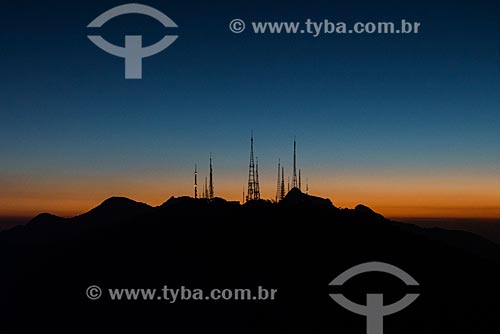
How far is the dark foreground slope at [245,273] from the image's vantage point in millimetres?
74438

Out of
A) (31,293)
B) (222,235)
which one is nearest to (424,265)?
(222,235)

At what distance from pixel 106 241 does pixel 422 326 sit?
5657cm

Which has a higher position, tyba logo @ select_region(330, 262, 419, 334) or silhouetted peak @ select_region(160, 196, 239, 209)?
silhouetted peak @ select_region(160, 196, 239, 209)

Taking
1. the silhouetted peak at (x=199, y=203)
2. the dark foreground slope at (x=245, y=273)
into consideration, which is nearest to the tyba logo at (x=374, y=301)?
the dark foreground slope at (x=245, y=273)

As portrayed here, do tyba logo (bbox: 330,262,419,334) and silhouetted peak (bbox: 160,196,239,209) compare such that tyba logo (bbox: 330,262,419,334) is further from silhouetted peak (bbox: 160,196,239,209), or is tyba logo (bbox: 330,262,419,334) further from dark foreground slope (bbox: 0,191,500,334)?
silhouetted peak (bbox: 160,196,239,209)

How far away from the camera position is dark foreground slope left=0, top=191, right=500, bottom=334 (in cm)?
7444

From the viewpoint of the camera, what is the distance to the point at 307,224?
10094 centimetres

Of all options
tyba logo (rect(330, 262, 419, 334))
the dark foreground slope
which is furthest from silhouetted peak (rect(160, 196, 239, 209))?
tyba logo (rect(330, 262, 419, 334))

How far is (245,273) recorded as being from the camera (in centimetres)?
8406

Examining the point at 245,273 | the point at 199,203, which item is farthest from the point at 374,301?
the point at 199,203

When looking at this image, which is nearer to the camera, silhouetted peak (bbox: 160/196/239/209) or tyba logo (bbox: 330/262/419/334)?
tyba logo (bbox: 330/262/419/334)

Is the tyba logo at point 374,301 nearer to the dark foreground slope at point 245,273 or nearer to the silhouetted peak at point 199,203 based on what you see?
the dark foreground slope at point 245,273

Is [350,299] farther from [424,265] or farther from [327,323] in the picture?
[424,265]

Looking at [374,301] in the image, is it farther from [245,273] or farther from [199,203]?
[199,203]
